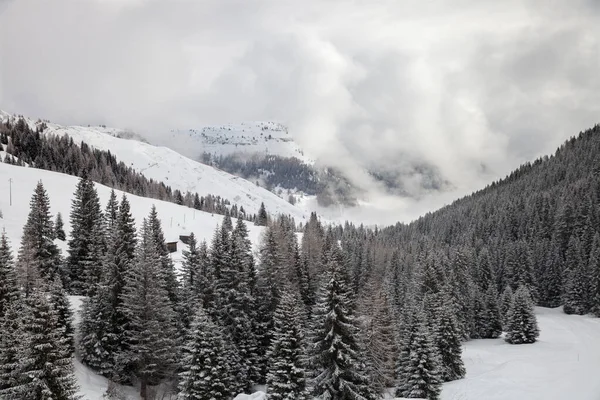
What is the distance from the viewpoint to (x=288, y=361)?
2711 cm

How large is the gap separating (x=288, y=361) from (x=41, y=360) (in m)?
15.1

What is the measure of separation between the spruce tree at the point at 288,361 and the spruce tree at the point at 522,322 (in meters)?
48.8

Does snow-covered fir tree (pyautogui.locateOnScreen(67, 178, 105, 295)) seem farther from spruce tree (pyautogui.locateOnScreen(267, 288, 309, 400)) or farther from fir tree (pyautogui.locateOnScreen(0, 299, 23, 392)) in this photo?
spruce tree (pyautogui.locateOnScreen(267, 288, 309, 400))

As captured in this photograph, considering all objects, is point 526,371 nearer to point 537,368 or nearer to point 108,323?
point 537,368

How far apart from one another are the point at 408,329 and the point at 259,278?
1825cm

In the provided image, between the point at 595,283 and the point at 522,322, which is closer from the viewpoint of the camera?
the point at 522,322

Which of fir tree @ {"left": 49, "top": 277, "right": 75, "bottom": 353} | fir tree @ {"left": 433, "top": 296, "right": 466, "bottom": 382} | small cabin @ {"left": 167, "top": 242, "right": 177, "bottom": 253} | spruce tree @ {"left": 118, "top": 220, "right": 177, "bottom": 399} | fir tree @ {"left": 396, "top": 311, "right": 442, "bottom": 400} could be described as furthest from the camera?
small cabin @ {"left": 167, "top": 242, "right": 177, "bottom": 253}

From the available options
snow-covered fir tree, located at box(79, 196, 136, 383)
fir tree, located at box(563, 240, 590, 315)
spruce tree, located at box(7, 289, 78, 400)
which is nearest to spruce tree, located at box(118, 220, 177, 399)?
snow-covered fir tree, located at box(79, 196, 136, 383)

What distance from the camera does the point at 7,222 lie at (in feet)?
230

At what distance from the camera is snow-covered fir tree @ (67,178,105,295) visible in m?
47.3

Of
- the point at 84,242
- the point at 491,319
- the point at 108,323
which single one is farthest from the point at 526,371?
the point at 84,242

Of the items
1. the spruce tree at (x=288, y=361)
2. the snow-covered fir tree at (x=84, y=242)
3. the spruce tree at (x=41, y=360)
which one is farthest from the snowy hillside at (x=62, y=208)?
the spruce tree at (x=288, y=361)

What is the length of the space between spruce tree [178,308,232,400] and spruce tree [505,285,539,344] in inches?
1998

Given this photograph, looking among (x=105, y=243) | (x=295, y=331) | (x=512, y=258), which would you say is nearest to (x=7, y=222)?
(x=105, y=243)
